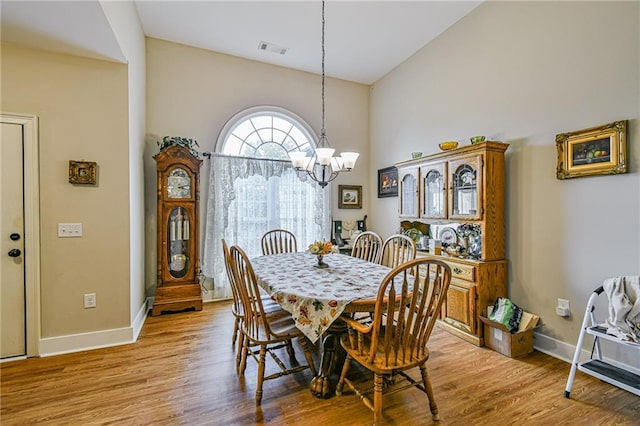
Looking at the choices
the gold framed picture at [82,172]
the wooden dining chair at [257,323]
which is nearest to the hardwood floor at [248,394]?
the wooden dining chair at [257,323]

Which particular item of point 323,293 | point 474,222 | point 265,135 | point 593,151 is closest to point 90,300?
point 323,293

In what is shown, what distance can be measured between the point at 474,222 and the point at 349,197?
93.9 inches

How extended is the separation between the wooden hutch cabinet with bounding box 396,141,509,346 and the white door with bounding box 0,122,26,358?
153 inches

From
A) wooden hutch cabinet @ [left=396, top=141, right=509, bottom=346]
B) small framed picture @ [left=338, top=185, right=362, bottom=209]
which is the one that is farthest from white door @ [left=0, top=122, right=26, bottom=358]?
wooden hutch cabinet @ [left=396, top=141, right=509, bottom=346]

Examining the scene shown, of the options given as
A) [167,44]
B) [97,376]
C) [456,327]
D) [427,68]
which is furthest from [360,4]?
[97,376]

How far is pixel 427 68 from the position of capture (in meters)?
3.96

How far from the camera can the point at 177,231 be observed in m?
3.69

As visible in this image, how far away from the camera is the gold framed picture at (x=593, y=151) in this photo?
217 cm

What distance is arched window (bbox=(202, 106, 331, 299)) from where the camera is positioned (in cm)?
410

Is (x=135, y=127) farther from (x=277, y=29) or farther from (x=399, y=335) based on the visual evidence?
(x=399, y=335)

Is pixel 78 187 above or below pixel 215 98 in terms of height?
below

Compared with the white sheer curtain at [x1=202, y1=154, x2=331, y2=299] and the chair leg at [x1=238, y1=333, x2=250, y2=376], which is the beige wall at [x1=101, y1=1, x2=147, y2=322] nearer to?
the white sheer curtain at [x1=202, y1=154, x2=331, y2=299]

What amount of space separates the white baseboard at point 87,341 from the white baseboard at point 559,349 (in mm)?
3738

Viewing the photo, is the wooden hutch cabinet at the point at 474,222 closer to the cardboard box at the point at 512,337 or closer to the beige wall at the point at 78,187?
the cardboard box at the point at 512,337
